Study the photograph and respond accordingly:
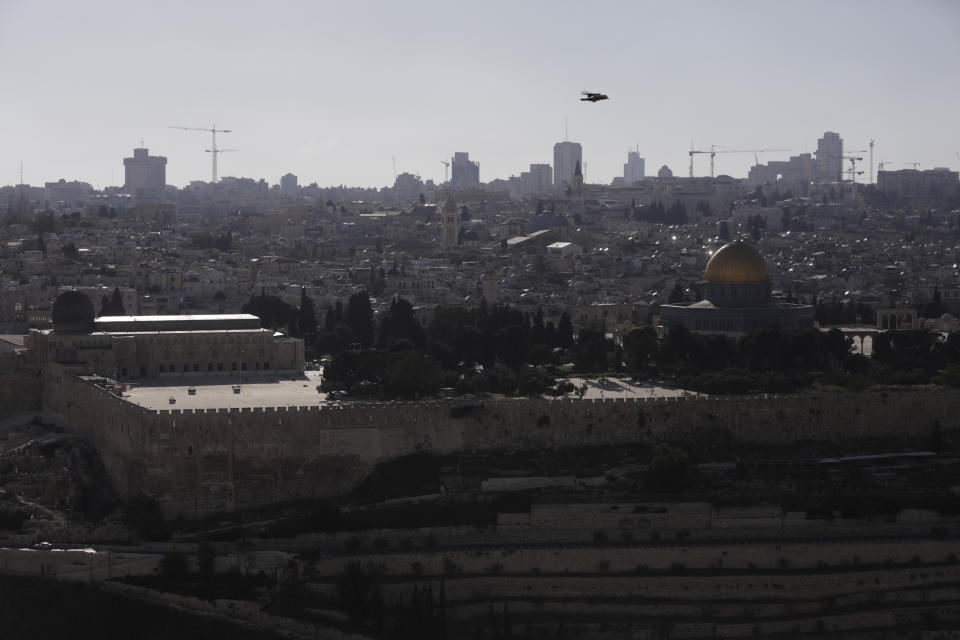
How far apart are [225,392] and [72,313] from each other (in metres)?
6.68

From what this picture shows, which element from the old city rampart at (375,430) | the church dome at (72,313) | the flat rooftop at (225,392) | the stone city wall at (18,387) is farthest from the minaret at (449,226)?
the old city rampart at (375,430)

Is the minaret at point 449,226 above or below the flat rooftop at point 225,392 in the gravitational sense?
above

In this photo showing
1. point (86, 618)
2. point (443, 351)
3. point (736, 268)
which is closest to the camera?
point (86, 618)

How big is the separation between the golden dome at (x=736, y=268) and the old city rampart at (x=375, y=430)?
13.0m

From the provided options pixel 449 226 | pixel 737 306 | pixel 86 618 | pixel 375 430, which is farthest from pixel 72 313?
pixel 449 226

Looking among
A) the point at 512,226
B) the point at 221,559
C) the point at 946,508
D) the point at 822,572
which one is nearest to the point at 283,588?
the point at 221,559

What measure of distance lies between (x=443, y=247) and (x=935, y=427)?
65.1m

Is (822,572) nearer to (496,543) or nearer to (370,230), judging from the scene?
(496,543)

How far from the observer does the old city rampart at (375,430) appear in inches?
1553

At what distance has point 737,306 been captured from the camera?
56.8 m

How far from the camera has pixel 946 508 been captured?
38.8 m

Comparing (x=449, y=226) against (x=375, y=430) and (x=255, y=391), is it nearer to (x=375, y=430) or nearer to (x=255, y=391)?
(x=255, y=391)

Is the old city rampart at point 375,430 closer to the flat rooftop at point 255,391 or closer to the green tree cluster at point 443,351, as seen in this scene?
the flat rooftop at point 255,391

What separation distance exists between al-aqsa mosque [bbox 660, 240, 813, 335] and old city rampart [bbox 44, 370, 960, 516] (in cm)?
1169
